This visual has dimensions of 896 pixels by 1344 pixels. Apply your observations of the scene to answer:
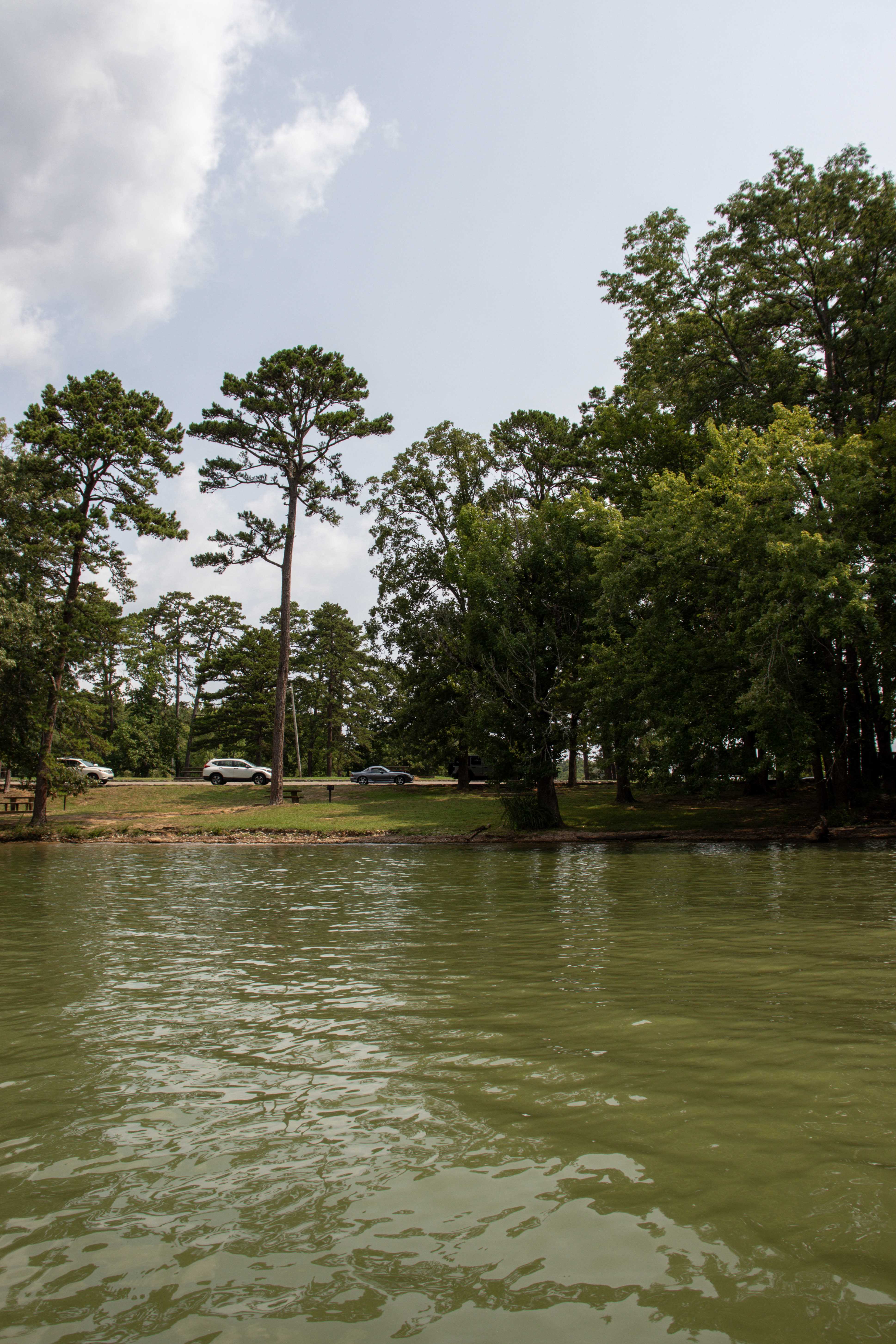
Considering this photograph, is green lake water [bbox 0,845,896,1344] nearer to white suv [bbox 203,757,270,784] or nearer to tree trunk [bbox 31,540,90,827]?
tree trunk [bbox 31,540,90,827]

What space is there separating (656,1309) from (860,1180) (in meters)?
1.34

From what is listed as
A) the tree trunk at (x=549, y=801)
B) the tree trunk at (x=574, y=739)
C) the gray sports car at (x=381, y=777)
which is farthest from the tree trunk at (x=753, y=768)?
the gray sports car at (x=381, y=777)

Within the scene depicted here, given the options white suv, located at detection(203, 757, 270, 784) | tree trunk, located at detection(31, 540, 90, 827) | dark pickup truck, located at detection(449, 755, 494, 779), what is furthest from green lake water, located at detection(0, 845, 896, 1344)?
white suv, located at detection(203, 757, 270, 784)

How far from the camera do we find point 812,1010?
6324 mm

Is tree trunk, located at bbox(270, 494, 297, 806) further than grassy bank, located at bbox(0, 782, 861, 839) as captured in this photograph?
Yes

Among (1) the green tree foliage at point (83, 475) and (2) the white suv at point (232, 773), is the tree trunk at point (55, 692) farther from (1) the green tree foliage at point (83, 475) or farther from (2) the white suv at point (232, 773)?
(2) the white suv at point (232, 773)

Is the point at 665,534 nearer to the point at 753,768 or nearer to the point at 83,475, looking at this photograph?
the point at 753,768

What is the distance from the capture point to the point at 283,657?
40.3m

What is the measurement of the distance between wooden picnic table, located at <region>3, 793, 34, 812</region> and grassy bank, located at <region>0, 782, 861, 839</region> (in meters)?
0.66

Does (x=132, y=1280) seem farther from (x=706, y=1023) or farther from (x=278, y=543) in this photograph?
(x=278, y=543)

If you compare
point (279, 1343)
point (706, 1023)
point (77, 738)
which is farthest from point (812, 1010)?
point (77, 738)

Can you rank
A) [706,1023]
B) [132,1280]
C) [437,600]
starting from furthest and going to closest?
[437,600] < [706,1023] < [132,1280]

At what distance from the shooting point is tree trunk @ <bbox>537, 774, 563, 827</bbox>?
30.2m

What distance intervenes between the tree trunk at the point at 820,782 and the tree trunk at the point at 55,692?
26988 millimetres
